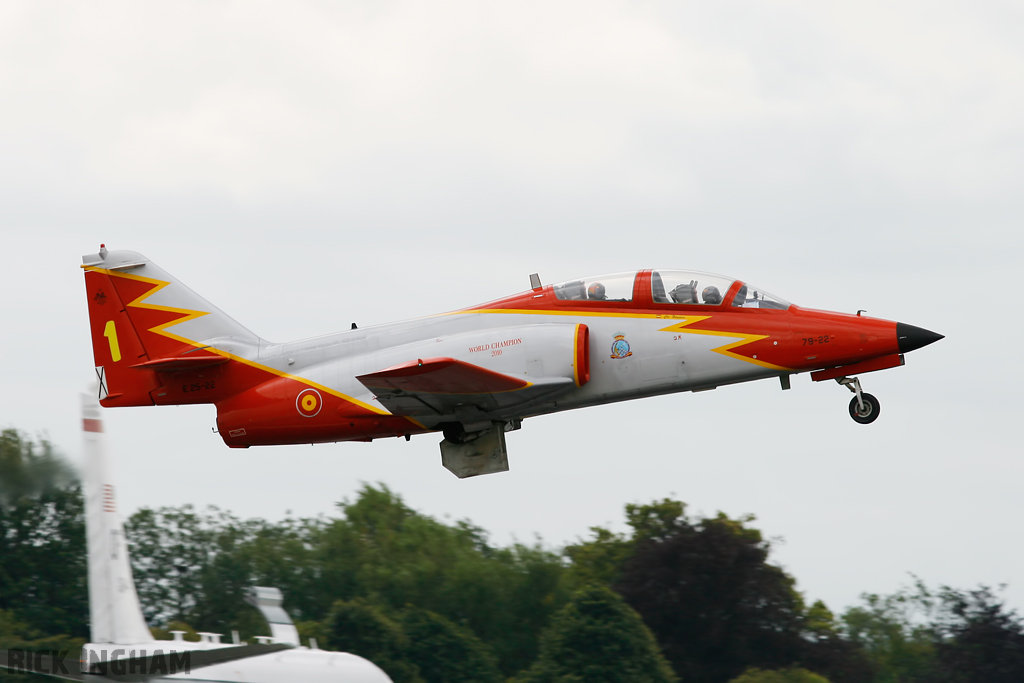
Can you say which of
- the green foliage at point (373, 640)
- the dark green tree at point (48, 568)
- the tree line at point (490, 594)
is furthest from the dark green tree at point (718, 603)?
the dark green tree at point (48, 568)

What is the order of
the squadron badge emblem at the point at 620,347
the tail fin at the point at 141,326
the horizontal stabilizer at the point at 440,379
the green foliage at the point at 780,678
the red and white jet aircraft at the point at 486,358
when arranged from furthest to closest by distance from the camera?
the green foliage at the point at 780,678
the tail fin at the point at 141,326
the squadron badge emblem at the point at 620,347
the red and white jet aircraft at the point at 486,358
the horizontal stabilizer at the point at 440,379

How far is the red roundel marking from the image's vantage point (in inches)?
764

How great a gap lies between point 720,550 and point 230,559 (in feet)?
64.6

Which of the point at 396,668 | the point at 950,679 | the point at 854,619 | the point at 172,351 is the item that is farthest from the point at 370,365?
the point at 854,619

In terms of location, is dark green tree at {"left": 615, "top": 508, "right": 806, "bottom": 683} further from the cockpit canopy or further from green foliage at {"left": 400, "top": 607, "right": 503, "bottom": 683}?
the cockpit canopy

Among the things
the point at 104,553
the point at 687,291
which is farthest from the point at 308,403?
the point at 687,291

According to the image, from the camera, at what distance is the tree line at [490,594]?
4619 centimetres

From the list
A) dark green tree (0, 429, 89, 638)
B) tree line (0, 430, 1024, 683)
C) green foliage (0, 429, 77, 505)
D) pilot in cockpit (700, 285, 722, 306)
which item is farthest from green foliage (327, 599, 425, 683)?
pilot in cockpit (700, 285, 722, 306)

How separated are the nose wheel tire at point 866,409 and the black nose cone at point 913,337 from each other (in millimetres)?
1031

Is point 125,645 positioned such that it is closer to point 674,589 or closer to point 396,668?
point 396,668

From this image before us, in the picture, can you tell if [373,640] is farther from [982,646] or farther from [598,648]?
[982,646]


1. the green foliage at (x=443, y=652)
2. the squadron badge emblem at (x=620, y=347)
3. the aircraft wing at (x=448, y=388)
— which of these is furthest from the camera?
the green foliage at (x=443, y=652)

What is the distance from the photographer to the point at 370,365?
1927cm

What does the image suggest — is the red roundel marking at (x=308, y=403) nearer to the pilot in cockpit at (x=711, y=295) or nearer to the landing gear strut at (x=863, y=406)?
the pilot in cockpit at (x=711, y=295)
